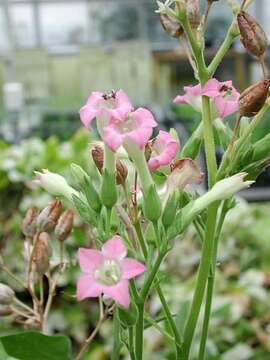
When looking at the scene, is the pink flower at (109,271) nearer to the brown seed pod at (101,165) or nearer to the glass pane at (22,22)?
the brown seed pod at (101,165)

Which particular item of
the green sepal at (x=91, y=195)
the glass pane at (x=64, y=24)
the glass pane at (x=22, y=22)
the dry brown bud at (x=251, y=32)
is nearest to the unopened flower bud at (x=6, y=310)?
the green sepal at (x=91, y=195)

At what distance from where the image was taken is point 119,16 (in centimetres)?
477

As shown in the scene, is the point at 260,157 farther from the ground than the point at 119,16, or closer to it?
farther from the ground

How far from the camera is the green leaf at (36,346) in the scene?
41 cm

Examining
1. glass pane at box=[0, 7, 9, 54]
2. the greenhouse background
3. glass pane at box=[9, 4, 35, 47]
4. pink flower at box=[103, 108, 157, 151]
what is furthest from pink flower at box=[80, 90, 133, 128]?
glass pane at box=[9, 4, 35, 47]

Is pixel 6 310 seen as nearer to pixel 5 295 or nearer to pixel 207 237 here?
pixel 5 295

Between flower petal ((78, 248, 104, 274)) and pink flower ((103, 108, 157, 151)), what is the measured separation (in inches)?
2.1

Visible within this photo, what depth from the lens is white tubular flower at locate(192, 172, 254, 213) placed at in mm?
371

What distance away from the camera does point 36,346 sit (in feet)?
1.35

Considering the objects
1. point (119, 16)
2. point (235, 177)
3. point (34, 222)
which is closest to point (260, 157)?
point (235, 177)

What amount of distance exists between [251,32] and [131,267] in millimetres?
137

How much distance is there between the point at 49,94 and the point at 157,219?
13.4ft

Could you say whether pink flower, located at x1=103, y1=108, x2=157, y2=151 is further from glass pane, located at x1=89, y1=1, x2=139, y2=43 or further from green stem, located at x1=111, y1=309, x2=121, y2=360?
glass pane, located at x1=89, y1=1, x2=139, y2=43

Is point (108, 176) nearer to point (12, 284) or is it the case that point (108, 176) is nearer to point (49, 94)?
point (12, 284)
